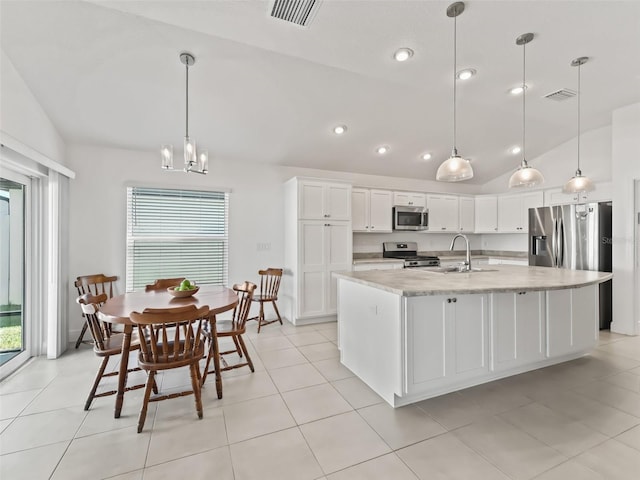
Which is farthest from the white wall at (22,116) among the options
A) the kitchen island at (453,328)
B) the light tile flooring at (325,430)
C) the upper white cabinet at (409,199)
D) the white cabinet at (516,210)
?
the white cabinet at (516,210)

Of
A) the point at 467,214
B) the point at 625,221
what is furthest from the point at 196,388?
the point at 467,214

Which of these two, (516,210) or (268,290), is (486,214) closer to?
(516,210)

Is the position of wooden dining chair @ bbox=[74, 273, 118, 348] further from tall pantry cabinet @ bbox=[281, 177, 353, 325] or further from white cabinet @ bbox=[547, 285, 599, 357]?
white cabinet @ bbox=[547, 285, 599, 357]

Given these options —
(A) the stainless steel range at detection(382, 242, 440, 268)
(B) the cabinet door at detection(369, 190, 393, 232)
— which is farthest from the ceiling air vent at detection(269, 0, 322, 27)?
(A) the stainless steel range at detection(382, 242, 440, 268)

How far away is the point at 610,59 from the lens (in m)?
2.83

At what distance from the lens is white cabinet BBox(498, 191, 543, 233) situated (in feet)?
17.1

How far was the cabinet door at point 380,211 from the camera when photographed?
Answer: 507 centimetres

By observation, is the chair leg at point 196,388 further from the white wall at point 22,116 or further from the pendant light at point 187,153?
the white wall at point 22,116

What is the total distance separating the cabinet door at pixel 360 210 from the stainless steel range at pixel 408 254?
0.82m

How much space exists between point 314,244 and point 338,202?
76 cm

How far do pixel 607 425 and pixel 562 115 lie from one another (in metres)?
3.96

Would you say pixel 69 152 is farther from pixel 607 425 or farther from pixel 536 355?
pixel 607 425

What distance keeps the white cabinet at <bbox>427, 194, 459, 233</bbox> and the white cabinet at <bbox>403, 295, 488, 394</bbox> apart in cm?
341

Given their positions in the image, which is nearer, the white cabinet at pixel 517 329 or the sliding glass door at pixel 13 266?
the white cabinet at pixel 517 329
